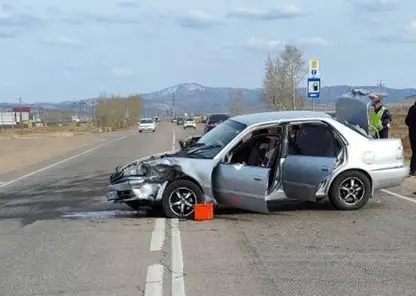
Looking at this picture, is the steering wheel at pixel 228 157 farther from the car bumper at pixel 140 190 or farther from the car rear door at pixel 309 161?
the car bumper at pixel 140 190

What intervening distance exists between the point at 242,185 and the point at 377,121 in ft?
23.3

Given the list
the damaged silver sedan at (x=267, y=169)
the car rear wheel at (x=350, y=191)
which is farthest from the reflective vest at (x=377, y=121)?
the car rear wheel at (x=350, y=191)

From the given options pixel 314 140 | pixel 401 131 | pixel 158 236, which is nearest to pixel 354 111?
pixel 314 140

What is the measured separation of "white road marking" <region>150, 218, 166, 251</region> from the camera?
322 inches

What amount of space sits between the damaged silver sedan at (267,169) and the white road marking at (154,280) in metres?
3.21

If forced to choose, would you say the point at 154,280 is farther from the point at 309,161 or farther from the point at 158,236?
the point at 309,161

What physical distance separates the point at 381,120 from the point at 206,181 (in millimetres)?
7141

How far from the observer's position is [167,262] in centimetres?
729

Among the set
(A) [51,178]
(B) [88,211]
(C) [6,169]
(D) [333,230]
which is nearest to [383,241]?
(D) [333,230]

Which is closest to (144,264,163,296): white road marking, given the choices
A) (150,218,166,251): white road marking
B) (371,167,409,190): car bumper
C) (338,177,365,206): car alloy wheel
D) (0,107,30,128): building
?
(150,218,166,251): white road marking

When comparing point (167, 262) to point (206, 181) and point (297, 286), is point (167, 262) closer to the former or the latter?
point (297, 286)

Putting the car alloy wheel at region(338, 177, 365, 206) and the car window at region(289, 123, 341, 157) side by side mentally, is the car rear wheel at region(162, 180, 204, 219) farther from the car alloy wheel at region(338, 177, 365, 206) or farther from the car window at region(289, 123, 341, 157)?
the car alloy wheel at region(338, 177, 365, 206)

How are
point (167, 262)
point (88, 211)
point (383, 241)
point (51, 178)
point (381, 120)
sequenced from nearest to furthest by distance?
1. point (167, 262)
2. point (383, 241)
3. point (88, 211)
4. point (381, 120)
5. point (51, 178)

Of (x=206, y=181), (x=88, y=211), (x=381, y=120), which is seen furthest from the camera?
(x=381, y=120)
